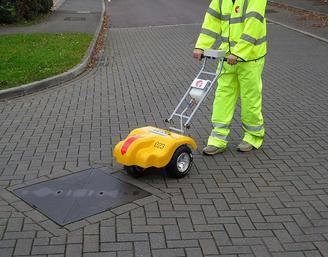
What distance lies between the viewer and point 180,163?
4.93 meters

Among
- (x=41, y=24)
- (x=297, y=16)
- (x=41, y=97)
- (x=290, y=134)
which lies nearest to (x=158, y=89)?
(x=41, y=97)

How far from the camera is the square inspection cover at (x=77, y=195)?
427 cm

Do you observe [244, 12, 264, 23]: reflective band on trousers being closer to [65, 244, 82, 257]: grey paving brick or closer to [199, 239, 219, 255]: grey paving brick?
[199, 239, 219, 255]: grey paving brick

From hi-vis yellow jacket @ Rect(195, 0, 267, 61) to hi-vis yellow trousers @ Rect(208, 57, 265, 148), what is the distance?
176 millimetres

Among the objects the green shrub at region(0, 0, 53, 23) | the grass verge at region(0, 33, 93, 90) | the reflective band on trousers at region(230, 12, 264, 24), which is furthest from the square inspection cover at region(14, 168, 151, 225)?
the green shrub at region(0, 0, 53, 23)

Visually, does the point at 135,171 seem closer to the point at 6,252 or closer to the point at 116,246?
the point at 116,246

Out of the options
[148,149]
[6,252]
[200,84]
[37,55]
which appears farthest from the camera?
[37,55]

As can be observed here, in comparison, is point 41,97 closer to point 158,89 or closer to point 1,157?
point 158,89

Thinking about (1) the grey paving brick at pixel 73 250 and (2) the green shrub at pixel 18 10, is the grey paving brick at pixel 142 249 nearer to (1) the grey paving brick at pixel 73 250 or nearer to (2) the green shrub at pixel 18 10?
(1) the grey paving brick at pixel 73 250

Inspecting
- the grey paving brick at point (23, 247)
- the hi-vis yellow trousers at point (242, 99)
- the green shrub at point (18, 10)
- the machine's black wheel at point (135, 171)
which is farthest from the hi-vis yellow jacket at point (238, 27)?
the green shrub at point (18, 10)

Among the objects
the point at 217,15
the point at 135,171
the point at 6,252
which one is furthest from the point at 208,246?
the point at 217,15

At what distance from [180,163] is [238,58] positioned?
124 centimetres

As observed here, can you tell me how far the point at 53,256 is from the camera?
3609mm

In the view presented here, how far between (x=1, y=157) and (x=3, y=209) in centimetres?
131
